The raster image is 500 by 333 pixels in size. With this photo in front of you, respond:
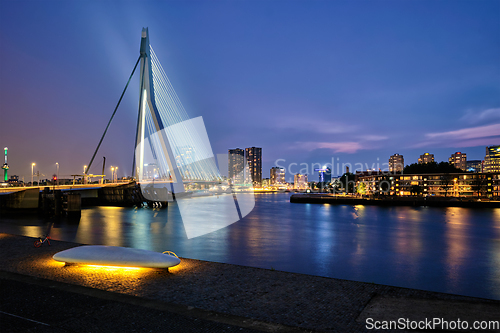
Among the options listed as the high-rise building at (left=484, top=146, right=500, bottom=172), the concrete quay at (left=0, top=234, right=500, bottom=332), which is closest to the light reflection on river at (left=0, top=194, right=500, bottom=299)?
the concrete quay at (left=0, top=234, right=500, bottom=332)

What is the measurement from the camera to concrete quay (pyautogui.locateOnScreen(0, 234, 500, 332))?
502 cm

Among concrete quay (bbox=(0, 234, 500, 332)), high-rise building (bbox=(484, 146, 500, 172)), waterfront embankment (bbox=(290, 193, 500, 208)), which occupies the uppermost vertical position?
high-rise building (bbox=(484, 146, 500, 172))

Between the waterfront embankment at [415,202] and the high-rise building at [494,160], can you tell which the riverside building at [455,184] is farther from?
the high-rise building at [494,160]

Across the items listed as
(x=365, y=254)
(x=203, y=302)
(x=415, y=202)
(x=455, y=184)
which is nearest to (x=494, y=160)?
(x=455, y=184)

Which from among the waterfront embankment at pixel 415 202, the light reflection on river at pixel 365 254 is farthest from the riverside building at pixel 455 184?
the light reflection on river at pixel 365 254

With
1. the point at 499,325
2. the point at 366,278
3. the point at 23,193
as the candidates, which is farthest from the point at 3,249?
the point at 23,193

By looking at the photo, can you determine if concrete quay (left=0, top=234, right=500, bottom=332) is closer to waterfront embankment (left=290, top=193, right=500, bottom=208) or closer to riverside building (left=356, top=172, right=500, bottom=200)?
waterfront embankment (left=290, top=193, right=500, bottom=208)

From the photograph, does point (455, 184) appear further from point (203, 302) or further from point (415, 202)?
point (203, 302)

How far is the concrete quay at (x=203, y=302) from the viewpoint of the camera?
198 inches

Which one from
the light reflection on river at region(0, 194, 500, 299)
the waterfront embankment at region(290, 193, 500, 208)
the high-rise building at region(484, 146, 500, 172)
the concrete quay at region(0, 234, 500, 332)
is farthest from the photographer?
the high-rise building at region(484, 146, 500, 172)

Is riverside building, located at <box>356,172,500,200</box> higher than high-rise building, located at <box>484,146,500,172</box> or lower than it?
lower

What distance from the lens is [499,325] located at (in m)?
4.89

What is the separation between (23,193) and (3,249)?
85.4 feet

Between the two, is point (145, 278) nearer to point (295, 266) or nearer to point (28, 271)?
point (28, 271)
